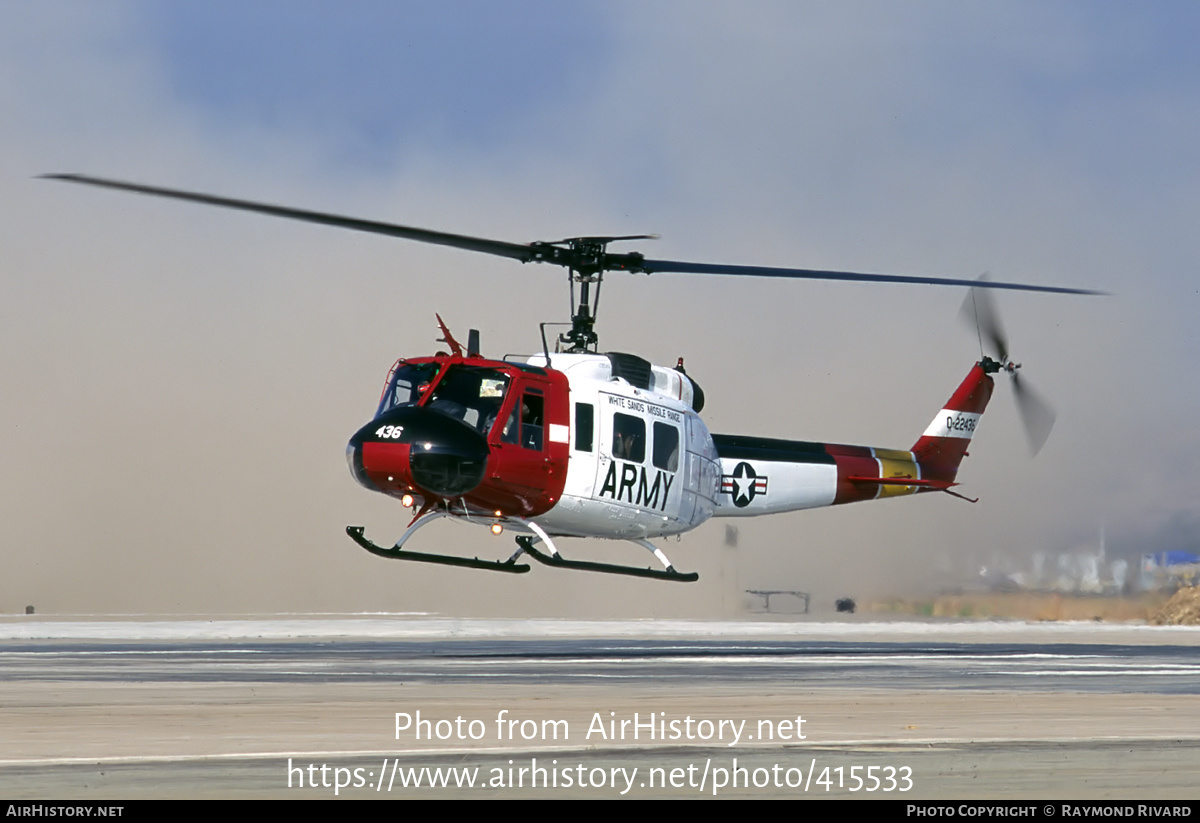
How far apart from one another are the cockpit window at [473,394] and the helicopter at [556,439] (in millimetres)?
21

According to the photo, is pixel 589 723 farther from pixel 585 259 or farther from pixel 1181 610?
pixel 1181 610

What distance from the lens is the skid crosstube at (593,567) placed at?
24.4 meters

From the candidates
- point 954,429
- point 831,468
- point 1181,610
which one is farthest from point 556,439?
point 1181,610

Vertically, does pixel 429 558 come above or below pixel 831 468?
below

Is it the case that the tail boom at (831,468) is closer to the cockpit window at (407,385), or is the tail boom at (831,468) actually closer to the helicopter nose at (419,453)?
the cockpit window at (407,385)

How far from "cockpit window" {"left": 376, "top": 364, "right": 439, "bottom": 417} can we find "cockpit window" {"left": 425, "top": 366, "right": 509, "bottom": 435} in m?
0.25

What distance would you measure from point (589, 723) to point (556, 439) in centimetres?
1077

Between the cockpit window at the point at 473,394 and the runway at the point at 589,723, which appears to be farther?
the cockpit window at the point at 473,394

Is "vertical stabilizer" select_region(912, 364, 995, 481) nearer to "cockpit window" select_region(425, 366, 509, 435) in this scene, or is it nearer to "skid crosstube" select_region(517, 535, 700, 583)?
"skid crosstube" select_region(517, 535, 700, 583)

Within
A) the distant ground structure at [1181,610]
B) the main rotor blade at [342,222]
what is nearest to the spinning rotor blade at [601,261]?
the main rotor blade at [342,222]

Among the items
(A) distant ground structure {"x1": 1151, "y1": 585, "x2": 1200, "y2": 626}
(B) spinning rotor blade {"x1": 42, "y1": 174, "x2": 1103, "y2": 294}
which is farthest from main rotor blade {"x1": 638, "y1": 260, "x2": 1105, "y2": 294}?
(A) distant ground structure {"x1": 1151, "y1": 585, "x2": 1200, "y2": 626}

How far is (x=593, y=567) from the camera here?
24500mm
